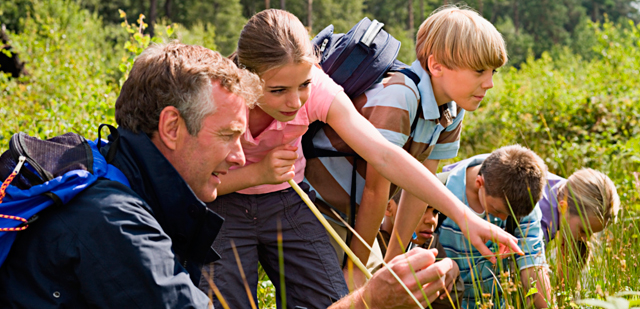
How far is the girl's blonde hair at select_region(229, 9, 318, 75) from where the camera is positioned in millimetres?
2344

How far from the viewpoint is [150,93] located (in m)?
1.75

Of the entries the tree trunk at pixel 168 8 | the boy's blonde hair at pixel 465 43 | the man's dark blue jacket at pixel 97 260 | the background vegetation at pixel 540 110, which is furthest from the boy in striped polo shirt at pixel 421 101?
the tree trunk at pixel 168 8

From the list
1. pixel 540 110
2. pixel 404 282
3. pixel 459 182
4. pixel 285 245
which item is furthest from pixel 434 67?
pixel 540 110

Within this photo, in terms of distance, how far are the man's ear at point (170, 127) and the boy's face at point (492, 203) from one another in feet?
6.91

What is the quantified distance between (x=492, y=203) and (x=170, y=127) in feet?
7.42

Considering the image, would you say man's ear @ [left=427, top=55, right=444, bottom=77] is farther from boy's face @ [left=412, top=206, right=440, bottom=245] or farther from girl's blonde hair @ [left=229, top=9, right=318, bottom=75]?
boy's face @ [left=412, top=206, right=440, bottom=245]

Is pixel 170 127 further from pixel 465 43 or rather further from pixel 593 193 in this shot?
pixel 593 193

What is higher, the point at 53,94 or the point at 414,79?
the point at 414,79

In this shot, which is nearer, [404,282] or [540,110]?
[404,282]

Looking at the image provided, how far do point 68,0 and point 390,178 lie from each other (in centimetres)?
2364

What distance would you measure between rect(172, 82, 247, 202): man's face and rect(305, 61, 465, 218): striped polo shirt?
2.89 feet

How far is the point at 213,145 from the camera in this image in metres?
1.84

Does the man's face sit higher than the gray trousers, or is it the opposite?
the man's face

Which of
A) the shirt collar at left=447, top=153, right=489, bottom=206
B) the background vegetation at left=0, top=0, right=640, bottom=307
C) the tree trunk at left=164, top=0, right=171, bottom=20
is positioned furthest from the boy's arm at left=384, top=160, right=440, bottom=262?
the tree trunk at left=164, top=0, right=171, bottom=20
